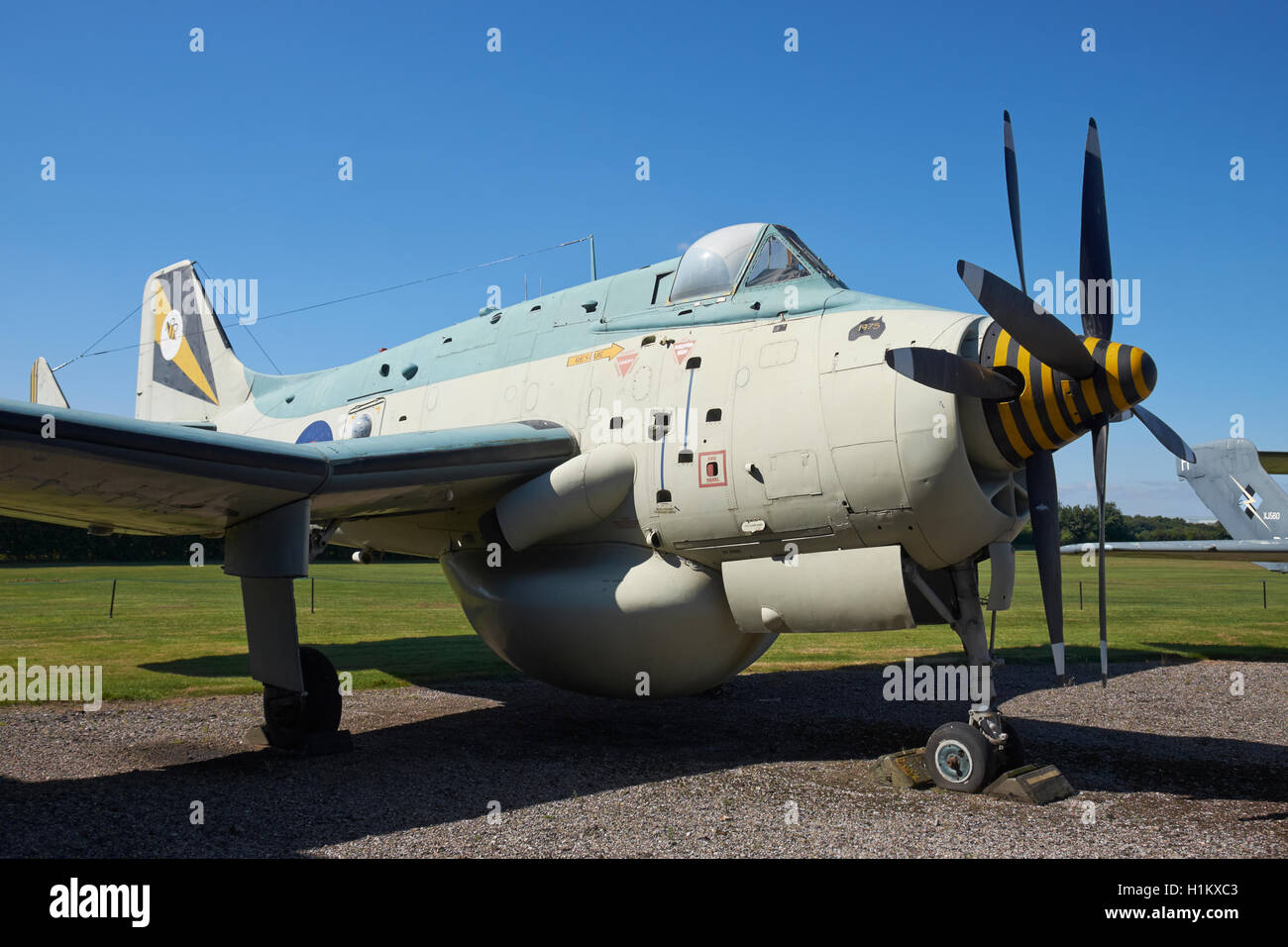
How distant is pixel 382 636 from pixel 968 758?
60.4ft

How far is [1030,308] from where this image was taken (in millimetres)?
7883

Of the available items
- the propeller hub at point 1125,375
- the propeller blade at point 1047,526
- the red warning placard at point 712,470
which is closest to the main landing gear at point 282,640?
the red warning placard at point 712,470

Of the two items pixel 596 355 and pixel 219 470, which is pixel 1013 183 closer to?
pixel 596 355

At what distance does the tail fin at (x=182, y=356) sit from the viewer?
17109 mm

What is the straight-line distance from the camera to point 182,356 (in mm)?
17750

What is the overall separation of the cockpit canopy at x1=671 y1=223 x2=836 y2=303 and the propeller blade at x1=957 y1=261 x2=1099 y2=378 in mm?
2427

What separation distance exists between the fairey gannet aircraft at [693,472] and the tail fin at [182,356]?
7.04 m

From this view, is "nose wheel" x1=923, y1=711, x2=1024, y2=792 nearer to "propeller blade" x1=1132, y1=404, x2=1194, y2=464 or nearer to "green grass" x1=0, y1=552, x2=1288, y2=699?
"propeller blade" x1=1132, y1=404, x2=1194, y2=464

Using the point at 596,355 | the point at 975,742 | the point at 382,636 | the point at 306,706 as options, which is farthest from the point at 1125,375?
the point at 382,636

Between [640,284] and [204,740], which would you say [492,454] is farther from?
[204,740]

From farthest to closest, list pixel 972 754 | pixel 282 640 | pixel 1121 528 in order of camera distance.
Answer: pixel 1121 528 < pixel 282 640 < pixel 972 754

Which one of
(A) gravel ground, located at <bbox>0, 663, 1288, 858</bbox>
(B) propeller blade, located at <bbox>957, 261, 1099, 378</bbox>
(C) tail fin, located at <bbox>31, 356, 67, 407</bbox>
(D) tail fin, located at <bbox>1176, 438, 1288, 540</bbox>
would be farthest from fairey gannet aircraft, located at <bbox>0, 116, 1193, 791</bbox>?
(D) tail fin, located at <bbox>1176, 438, 1288, 540</bbox>
